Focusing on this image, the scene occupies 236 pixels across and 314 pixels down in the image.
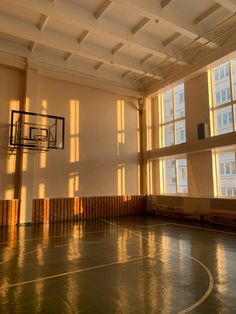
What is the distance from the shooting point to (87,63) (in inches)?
450

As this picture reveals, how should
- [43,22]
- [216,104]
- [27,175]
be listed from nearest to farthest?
[43,22] < [27,175] < [216,104]

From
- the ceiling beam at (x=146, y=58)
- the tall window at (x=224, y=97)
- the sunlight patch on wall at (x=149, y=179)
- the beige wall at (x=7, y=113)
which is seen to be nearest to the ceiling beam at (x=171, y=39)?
the ceiling beam at (x=146, y=58)

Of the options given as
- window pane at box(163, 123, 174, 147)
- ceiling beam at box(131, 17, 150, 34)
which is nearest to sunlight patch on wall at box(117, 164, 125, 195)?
window pane at box(163, 123, 174, 147)

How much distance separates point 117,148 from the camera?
12.5 metres

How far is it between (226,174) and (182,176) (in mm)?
2361

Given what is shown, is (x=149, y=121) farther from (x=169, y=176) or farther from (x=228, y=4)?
(x=228, y=4)

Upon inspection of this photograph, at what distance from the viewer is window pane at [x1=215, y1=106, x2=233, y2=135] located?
9.68 meters

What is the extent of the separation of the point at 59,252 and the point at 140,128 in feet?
30.0

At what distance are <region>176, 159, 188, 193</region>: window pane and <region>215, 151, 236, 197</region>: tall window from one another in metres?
1.73

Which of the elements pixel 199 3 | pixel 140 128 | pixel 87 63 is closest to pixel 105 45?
pixel 87 63

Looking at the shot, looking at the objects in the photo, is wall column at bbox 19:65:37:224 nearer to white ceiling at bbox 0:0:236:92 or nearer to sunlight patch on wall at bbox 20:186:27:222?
sunlight patch on wall at bbox 20:186:27:222

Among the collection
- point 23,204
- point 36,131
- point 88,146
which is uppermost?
point 36,131

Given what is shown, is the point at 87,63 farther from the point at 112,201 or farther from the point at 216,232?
the point at 216,232

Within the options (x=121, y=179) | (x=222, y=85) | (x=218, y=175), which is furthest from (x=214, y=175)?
(x=121, y=179)
